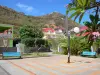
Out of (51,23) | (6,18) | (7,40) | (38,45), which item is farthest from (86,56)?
(51,23)

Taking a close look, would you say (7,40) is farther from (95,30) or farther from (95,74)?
(95,30)

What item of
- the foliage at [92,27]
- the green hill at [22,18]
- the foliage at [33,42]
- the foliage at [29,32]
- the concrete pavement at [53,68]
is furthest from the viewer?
the green hill at [22,18]

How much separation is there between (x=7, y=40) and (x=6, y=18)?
68.3 meters

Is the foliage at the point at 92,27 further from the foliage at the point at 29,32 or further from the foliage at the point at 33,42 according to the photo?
the foliage at the point at 29,32

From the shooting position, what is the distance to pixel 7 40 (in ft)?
128

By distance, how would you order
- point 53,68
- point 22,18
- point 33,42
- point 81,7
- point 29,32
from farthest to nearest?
point 22,18
point 29,32
point 33,42
point 53,68
point 81,7

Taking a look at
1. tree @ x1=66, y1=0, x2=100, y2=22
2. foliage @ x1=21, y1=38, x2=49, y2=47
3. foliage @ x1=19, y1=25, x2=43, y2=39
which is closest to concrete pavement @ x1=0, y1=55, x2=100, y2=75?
tree @ x1=66, y1=0, x2=100, y2=22

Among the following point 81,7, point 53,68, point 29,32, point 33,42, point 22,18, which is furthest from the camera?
point 22,18

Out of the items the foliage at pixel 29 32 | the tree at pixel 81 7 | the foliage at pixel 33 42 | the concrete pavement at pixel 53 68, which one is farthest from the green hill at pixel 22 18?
the tree at pixel 81 7

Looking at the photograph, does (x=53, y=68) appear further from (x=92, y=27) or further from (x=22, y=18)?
(x=22, y=18)

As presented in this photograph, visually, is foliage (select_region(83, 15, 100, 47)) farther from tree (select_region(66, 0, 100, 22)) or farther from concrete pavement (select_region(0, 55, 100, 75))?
concrete pavement (select_region(0, 55, 100, 75))

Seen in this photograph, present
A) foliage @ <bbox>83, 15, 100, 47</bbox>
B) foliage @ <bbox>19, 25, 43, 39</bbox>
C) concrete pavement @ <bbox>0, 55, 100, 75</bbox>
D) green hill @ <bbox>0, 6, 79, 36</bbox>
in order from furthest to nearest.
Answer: green hill @ <bbox>0, 6, 79, 36</bbox>
foliage @ <bbox>19, 25, 43, 39</bbox>
concrete pavement @ <bbox>0, 55, 100, 75</bbox>
foliage @ <bbox>83, 15, 100, 47</bbox>

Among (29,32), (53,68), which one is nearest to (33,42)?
(29,32)

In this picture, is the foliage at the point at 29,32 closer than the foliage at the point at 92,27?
No
